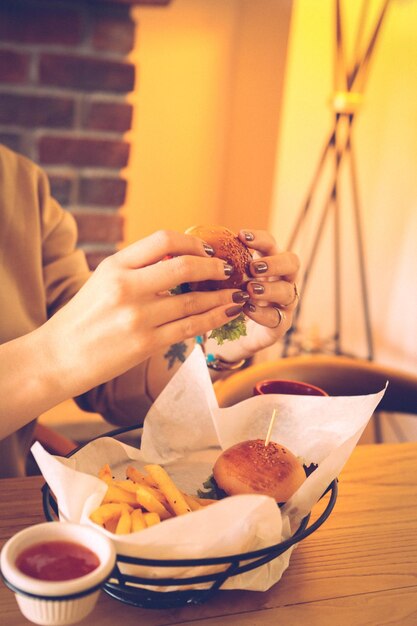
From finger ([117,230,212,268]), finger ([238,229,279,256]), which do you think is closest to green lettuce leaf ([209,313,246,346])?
finger ([238,229,279,256])

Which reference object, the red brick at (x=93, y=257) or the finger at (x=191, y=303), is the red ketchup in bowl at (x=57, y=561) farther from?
the red brick at (x=93, y=257)

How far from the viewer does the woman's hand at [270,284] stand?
100 cm

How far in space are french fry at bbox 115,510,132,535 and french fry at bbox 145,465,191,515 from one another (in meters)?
0.07

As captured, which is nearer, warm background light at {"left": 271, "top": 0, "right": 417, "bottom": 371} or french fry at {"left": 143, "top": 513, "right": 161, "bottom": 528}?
french fry at {"left": 143, "top": 513, "right": 161, "bottom": 528}

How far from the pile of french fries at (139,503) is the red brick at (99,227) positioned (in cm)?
133

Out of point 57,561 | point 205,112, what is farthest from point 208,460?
point 205,112

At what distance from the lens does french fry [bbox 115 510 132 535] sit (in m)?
0.66

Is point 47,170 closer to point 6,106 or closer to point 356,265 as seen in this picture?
point 6,106

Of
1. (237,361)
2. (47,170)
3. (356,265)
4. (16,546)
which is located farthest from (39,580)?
(356,265)

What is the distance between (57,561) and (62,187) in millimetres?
1551

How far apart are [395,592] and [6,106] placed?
1.64 m

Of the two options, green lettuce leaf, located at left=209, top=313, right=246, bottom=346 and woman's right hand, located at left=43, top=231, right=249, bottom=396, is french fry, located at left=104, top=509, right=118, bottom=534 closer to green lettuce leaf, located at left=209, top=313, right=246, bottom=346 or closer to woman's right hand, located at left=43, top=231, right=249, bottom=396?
woman's right hand, located at left=43, top=231, right=249, bottom=396

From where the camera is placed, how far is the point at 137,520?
2.24 feet

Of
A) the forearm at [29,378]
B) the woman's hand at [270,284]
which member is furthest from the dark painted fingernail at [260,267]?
the forearm at [29,378]
